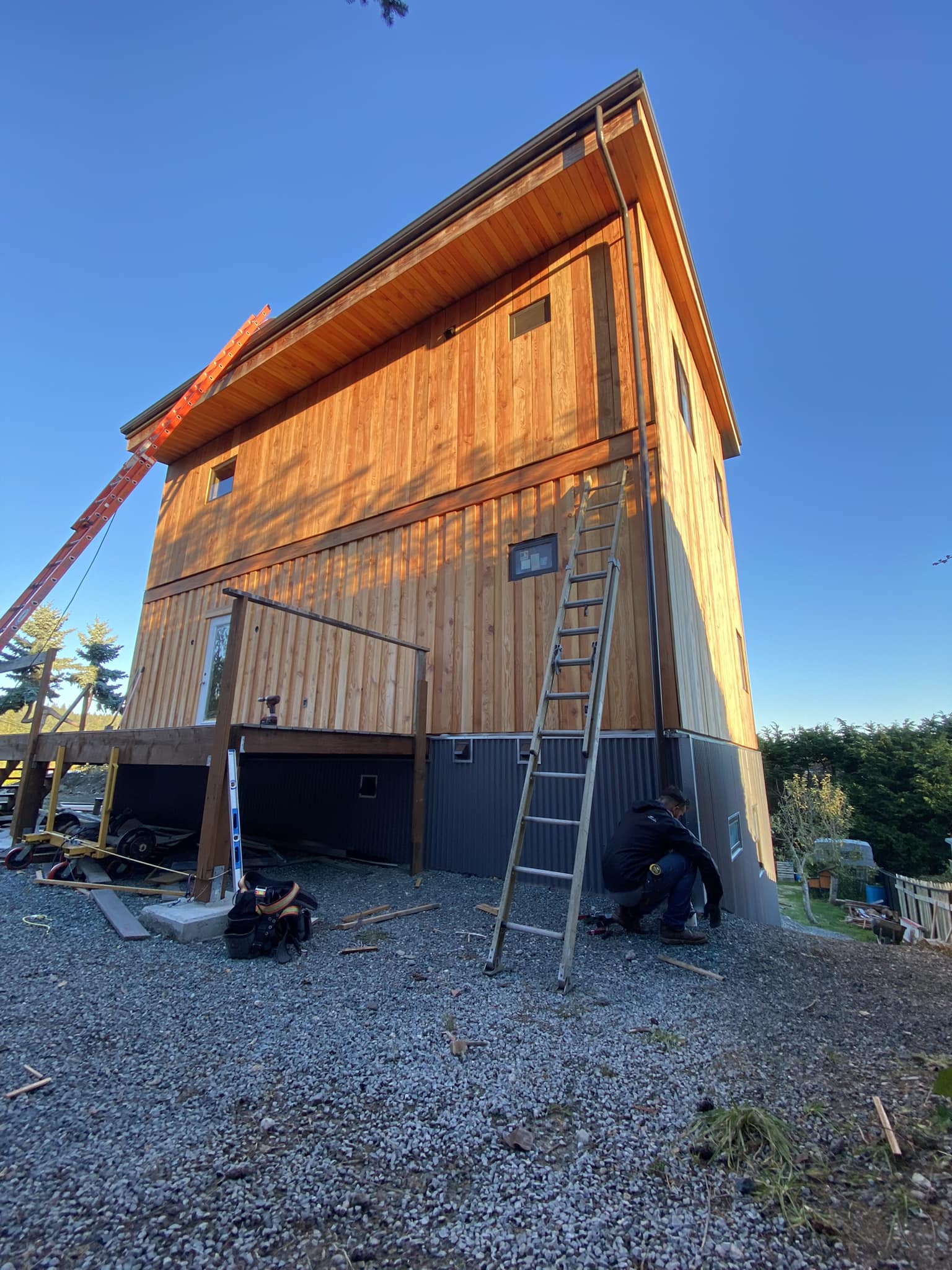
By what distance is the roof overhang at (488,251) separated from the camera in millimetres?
6129

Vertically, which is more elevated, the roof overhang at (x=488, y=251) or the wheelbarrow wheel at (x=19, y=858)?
the roof overhang at (x=488, y=251)

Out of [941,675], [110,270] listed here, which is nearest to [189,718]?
[110,270]

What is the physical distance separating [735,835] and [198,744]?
6634mm

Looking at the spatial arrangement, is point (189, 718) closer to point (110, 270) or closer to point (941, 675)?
point (110, 270)

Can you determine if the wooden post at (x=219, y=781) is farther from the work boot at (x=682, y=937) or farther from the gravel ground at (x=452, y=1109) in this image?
the work boot at (x=682, y=937)

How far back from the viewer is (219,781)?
405cm

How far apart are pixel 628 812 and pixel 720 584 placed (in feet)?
20.0

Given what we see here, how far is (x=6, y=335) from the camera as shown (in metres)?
15.6

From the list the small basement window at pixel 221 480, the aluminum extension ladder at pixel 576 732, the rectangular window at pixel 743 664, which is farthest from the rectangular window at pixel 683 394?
the small basement window at pixel 221 480

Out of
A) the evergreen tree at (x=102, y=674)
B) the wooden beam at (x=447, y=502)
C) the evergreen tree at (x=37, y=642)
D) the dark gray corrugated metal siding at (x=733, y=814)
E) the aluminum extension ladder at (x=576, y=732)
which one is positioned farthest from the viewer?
the evergreen tree at (x=102, y=674)

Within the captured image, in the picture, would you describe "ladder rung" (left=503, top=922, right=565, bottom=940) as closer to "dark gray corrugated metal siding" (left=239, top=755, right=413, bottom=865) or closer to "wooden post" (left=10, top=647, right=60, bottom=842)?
"dark gray corrugated metal siding" (left=239, top=755, right=413, bottom=865)

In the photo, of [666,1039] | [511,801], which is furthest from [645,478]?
[666,1039]

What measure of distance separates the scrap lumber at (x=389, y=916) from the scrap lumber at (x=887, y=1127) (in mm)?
3220

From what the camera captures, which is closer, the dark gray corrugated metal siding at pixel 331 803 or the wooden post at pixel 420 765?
the wooden post at pixel 420 765
